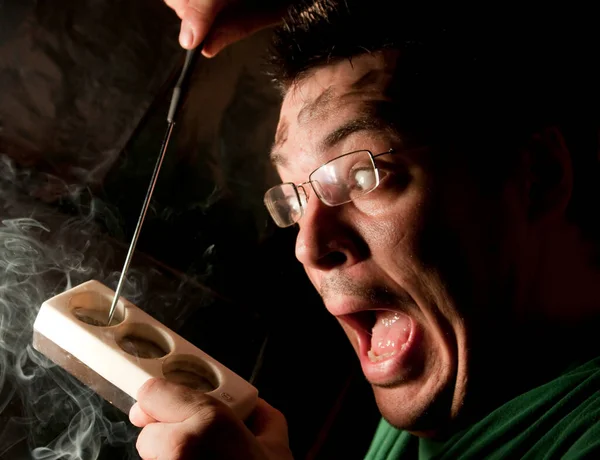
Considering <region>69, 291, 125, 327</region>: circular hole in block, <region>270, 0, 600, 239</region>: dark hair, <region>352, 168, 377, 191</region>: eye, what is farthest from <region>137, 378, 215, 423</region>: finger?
<region>270, 0, 600, 239</region>: dark hair

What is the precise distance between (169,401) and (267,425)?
37cm

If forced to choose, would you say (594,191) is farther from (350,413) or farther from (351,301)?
(350,413)

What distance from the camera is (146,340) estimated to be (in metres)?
1.55

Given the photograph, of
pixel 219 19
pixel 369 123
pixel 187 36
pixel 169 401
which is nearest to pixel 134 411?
pixel 169 401

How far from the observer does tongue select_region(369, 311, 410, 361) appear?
1465 mm

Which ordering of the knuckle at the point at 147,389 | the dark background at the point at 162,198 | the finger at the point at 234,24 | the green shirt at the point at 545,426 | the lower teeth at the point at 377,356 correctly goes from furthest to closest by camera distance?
the dark background at the point at 162,198
the finger at the point at 234,24
the lower teeth at the point at 377,356
the knuckle at the point at 147,389
the green shirt at the point at 545,426

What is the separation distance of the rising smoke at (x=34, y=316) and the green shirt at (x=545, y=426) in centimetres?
93

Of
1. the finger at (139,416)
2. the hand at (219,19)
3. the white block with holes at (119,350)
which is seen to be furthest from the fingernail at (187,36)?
the finger at (139,416)

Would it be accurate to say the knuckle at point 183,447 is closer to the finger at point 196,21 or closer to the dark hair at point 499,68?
the dark hair at point 499,68

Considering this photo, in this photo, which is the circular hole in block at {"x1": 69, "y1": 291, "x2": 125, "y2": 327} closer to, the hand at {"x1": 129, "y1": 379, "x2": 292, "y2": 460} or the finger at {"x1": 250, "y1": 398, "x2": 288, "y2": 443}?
the hand at {"x1": 129, "y1": 379, "x2": 292, "y2": 460}

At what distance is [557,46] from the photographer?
1335 millimetres

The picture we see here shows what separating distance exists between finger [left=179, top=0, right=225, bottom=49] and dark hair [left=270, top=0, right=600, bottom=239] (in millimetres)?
429

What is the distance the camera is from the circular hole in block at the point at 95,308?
1483 mm

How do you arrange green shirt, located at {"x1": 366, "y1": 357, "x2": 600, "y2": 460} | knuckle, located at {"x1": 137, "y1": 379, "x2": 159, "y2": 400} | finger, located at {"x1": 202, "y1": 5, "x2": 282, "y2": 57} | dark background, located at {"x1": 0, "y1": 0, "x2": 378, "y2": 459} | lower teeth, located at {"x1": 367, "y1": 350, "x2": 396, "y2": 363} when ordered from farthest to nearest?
dark background, located at {"x1": 0, "y1": 0, "x2": 378, "y2": 459}, finger, located at {"x1": 202, "y1": 5, "x2": 282, "y2": 57}, lower teeth, located at {"x1": 367, "y1": 350, "x2": 396, "y2": 363}, knuckle, located at {"x1": 137, "y1": 379, "x2": 159, "y2": 400}, green shirt, located at {"x1": 366, "y1": 357, "x2": 600, "y2": 460}
